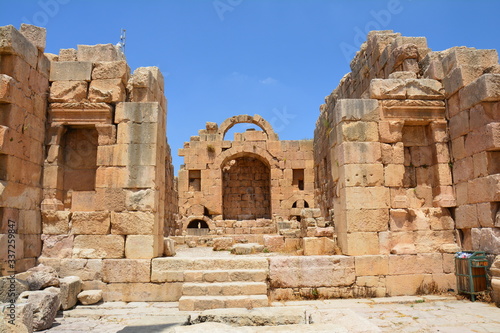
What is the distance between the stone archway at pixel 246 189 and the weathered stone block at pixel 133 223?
12.7 meters

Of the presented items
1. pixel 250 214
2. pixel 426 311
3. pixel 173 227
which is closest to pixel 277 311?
pixel 426 311

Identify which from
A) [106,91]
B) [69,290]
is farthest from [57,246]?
[106,91]

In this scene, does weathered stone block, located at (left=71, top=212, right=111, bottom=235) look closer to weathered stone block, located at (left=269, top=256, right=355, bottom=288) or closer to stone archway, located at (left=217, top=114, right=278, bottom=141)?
weathered stone block, located at (left=269, top=256, right=355, bottom=288)

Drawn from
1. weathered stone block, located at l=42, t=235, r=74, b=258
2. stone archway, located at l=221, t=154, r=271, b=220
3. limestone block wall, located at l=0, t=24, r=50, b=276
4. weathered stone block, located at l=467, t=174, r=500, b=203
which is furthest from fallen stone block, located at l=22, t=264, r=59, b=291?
stone archway, located at l=221, t=154, r=271, b=220

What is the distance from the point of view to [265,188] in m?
20.1

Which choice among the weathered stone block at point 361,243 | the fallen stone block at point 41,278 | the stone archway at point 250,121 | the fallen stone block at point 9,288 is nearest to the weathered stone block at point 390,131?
the weathered stone block at point 361,243

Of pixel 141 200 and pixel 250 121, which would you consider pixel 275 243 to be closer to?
pixel 141 200

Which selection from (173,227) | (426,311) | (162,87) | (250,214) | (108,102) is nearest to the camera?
(426,311)

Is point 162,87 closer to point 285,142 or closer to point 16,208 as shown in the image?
point 16,208

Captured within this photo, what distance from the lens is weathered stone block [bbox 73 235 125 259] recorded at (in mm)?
6895

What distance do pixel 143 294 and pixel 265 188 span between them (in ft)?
45.0

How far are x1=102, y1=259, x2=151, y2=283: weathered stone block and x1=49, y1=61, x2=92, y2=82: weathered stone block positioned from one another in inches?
139

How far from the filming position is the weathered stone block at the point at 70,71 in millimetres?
7379

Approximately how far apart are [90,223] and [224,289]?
2792 millimetres
